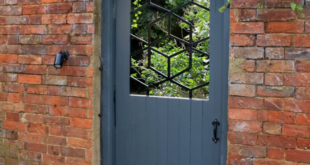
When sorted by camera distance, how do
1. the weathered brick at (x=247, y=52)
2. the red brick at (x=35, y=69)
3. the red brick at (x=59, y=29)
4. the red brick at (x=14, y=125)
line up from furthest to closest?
the red brick at (x=14, y=125) < the red brick at (x=35, y=69) < the red brick at (x=59, y=29) < the weathered brick at (x=247, y=52)

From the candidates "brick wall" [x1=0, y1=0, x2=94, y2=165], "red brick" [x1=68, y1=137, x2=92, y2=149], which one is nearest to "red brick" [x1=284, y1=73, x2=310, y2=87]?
"brick wall" [x1=0, y1=0, x2=94, y2=165]

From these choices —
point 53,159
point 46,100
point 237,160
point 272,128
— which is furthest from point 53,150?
point 272,128

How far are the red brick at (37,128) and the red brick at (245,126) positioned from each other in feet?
5.26

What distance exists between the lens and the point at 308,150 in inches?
80.5

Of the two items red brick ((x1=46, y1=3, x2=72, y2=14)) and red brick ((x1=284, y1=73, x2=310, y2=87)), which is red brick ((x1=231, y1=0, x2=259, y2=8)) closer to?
red brick ((x1=284, y1=73, x2=310, y2=87))

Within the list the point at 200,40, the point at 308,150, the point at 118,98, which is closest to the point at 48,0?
the point at 118,98

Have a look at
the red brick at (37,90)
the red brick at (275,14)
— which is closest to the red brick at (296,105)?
the red brick at (275,14)

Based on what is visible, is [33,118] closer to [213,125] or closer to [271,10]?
[213,125]

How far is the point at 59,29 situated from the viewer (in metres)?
2.62

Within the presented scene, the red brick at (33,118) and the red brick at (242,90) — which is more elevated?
the red brick at (242,90)

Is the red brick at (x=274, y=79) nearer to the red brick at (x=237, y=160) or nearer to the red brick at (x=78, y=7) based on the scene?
the red brick at (x=237, y=160)

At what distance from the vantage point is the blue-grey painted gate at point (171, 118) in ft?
7.76

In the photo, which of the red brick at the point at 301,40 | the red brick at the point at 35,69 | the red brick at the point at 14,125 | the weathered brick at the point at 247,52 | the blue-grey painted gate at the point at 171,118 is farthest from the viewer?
the red brick at the point at 14,125

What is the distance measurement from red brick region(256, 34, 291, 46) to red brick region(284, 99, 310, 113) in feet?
1.25
